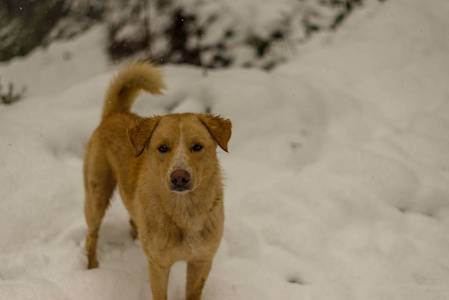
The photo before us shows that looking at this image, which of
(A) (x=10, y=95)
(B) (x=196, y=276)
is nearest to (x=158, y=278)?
(B) (x=196, y=276)

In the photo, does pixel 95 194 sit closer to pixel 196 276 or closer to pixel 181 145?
pixel 196 276

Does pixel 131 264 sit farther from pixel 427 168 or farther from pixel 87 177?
pixel 427 168

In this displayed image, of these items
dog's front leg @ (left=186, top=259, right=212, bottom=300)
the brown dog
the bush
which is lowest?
dog's front leg @ (left=186, top=259, right=212, bottom=300)

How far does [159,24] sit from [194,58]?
0.69 meters

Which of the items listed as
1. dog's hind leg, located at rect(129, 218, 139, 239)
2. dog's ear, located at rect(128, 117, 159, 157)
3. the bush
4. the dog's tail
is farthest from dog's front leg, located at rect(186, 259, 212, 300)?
the bush

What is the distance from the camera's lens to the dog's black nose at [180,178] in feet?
6.50

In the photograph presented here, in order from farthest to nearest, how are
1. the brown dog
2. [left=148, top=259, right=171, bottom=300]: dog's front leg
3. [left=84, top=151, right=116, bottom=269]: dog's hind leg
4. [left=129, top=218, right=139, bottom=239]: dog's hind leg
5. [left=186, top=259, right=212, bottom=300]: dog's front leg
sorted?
[left=129, top=218, right=139, bottom=239]: dog's hind leg < [left=84, top=151, right=116, bottom=269]: dog's hind leg < [left=186, top=259, right=212, bottom=300]: dog's front leg < [left=148, top=259, right=171, bottom=300]: dog's front leg < the brown dog

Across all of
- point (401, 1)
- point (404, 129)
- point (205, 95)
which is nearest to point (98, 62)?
point (205, 95)

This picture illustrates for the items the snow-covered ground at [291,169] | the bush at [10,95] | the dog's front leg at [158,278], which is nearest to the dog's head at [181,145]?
the dog's front leg at [158,278]

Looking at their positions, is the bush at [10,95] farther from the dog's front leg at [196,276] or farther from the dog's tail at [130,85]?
the dog's front leg at [196,276]

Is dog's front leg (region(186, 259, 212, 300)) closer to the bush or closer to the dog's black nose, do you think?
the dog's black nose

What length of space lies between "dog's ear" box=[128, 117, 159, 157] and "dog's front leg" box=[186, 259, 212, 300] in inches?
34.3

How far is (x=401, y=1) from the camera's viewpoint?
5.57m

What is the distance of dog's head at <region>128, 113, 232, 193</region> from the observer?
203 centimetres
